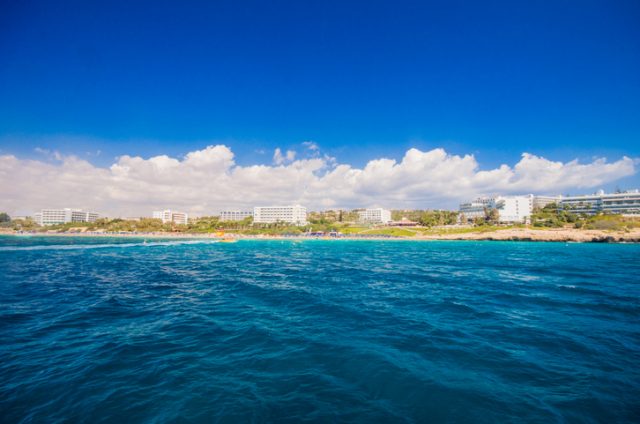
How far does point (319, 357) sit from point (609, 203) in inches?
8989

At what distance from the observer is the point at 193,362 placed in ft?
32.9

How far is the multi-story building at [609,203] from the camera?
153000 mm

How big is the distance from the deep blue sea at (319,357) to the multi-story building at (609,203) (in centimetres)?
19309

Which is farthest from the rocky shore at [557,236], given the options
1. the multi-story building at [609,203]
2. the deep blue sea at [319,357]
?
the deep blue sea at [319,357]

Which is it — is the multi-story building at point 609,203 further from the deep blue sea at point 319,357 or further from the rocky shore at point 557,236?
the deep blue sea at point 319,357

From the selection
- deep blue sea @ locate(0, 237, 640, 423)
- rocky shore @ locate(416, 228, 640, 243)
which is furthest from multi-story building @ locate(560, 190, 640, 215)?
deep blue sea @ locate(0, 237, 640, 423)

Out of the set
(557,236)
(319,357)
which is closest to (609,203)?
(557,236)

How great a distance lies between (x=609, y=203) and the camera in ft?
535

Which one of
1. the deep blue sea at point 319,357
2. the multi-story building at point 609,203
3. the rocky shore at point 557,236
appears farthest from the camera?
the multi-story building at point 609,203

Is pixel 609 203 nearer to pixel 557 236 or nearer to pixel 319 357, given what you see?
pixel 557 236

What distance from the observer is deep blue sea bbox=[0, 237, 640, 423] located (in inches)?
291

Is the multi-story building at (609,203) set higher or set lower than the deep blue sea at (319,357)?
higher

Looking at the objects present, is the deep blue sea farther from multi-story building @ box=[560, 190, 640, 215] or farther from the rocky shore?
multi-story building @ box=[560, 190, 640, 215]

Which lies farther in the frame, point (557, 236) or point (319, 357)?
point (557, 236)
